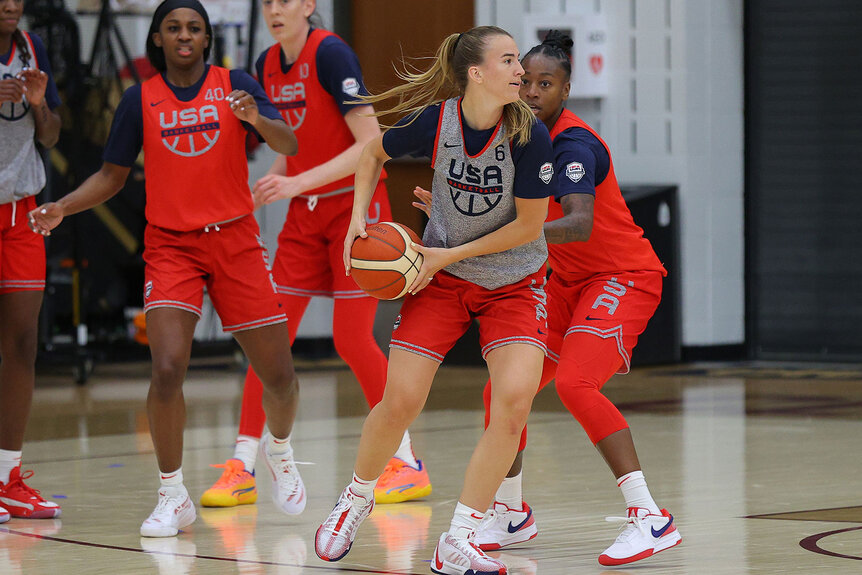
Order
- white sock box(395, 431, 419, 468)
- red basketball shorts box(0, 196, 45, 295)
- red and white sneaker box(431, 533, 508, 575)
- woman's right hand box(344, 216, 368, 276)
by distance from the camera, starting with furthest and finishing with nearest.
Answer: white sock box(395, 431, 419, 468), red basketball shorts box(0, 196, 45, 295), woman's right hand box(344, 216, 368, 276), red and white sneaker box(431, 533, 508, 575)

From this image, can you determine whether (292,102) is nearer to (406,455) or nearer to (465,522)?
(406,455)

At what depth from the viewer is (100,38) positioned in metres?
11.5

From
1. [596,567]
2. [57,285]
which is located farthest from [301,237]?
[57,285]

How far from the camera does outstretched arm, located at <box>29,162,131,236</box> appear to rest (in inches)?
199

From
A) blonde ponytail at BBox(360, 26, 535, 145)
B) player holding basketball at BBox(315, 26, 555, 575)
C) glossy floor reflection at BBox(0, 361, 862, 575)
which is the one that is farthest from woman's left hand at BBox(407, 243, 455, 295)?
glossy floor reflection at BBox(0, 361, 862, 575)

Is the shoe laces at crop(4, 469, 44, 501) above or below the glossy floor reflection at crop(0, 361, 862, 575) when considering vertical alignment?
above

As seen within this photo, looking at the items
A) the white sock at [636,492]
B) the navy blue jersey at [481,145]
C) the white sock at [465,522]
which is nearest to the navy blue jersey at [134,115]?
the navy blue jersey at [481,145]

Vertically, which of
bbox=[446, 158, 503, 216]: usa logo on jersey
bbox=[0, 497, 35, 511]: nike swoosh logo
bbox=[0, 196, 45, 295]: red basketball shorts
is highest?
bbox=[446, 158, 503, 216]: usa logo on jersey

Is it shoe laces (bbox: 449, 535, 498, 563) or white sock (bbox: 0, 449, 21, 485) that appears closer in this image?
shoe laces (bbox: 449, 535, 498, 563)

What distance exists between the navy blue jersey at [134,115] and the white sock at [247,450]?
3.97 ft

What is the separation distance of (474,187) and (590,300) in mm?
629

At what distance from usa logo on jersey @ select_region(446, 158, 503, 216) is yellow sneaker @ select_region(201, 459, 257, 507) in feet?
5.95

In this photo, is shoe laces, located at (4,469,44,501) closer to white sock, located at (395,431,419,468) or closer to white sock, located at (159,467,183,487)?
white sock, located at (159,467,183,487)

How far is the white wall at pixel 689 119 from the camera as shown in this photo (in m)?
11.2
